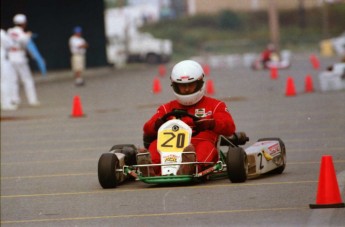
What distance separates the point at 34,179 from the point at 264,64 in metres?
41.3

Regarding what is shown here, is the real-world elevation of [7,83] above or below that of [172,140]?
below

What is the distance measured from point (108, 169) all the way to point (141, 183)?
37.0 inches

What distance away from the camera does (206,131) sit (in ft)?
43.3

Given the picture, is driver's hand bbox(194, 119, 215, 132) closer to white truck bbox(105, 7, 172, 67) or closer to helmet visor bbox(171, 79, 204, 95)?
helmet visor bbox(171, 79, 204, 95)

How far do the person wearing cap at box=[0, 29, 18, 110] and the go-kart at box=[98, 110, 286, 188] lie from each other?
1800cm

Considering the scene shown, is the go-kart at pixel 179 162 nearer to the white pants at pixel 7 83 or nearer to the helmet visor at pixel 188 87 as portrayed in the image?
the helmet visor at pixel 188 87

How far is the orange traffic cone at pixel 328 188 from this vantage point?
10578mm

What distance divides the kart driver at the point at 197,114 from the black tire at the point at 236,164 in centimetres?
35

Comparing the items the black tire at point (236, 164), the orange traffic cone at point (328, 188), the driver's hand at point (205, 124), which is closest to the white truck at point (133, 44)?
the driver's hand at point (205, 124)

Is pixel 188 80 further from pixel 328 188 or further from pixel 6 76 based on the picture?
pixel 6 76

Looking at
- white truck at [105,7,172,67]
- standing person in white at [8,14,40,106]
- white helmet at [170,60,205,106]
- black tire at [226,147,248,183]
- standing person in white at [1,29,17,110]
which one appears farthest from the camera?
white truck at [105,7,172,67]

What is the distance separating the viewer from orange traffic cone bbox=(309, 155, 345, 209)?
10.6 metres

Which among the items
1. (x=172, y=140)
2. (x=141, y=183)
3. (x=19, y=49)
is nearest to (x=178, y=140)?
(x=172, y=140)

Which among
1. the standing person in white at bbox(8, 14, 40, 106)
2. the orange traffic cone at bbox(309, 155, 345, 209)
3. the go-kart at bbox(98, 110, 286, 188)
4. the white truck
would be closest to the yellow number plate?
the go-kart at bbox(98, 110, 286, 188)
